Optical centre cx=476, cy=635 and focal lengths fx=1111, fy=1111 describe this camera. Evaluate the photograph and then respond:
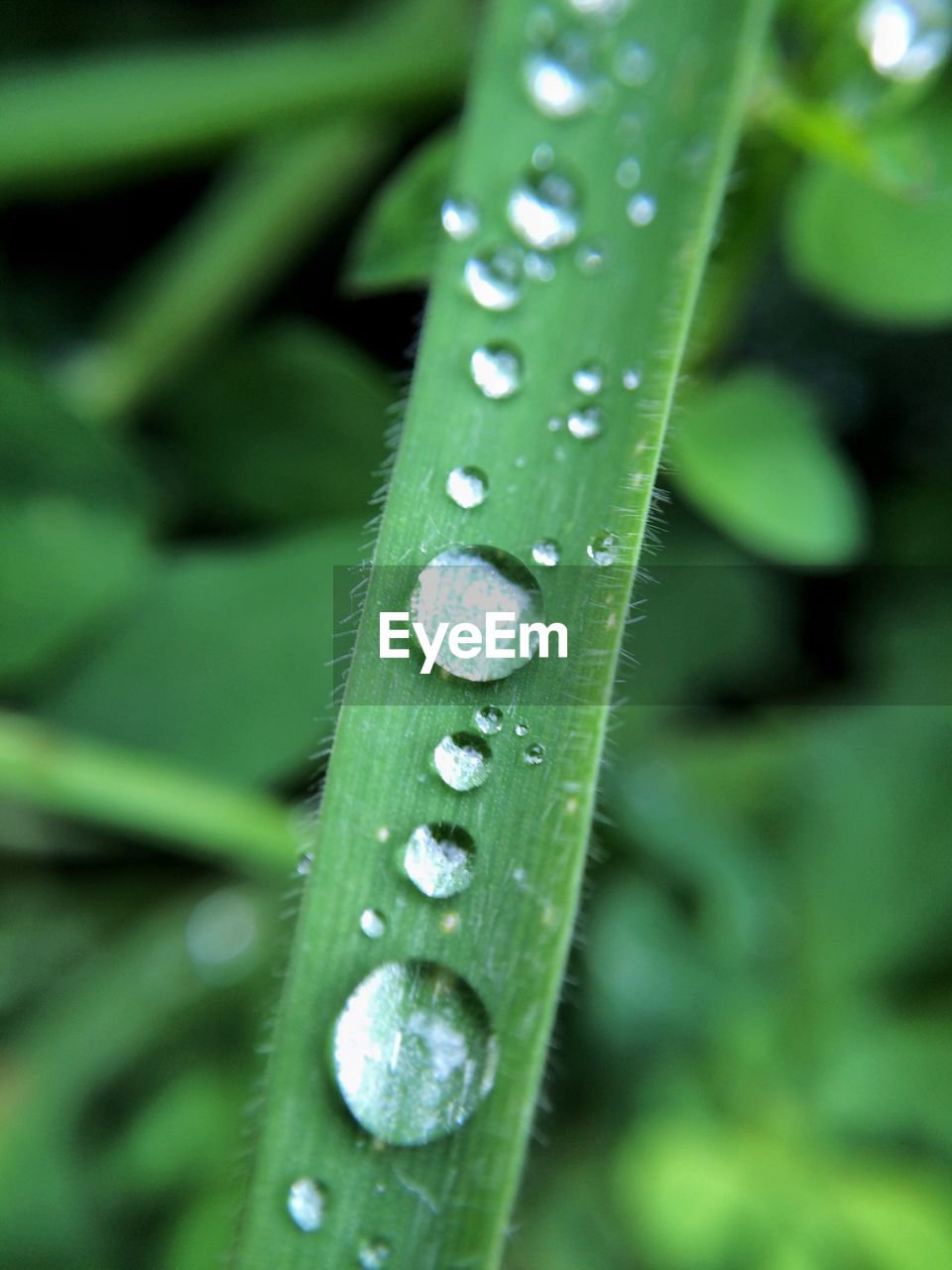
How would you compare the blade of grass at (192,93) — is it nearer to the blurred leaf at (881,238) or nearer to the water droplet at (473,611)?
the blurred leaf at (881,238)

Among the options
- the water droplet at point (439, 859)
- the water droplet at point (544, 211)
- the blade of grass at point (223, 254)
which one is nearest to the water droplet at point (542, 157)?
the water droplet at point (544, 211)

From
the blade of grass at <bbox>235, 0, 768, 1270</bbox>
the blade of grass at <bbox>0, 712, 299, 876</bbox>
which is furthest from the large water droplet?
the blade of grass at <bbox>0, 712, 299, 876</bbox>

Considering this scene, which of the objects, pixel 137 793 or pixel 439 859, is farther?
pixel 137 793

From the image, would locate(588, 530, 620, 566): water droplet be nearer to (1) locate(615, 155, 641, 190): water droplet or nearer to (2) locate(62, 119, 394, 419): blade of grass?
(1) locate(615, 155, 641, 190): water droplet

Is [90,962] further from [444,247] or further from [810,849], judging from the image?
[444,247]

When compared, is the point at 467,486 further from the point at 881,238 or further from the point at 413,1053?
the point at 881,238

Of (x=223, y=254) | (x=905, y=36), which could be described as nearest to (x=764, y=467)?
(x=905, y=36)
